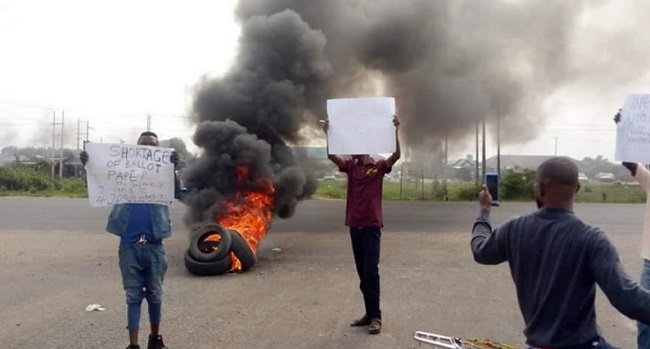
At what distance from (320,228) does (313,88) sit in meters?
3.45

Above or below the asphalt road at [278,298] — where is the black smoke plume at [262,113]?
above

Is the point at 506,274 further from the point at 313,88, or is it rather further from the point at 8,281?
the point at 313,88

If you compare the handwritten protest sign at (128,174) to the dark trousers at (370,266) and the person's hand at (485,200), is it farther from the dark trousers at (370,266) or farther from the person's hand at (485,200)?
the person's hand at (485,200)

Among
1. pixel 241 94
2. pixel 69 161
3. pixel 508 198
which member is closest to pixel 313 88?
pixel 241 94

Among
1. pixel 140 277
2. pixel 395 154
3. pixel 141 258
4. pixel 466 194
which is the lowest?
pixel 140 277

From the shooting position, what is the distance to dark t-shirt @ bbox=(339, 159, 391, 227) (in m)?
5.60

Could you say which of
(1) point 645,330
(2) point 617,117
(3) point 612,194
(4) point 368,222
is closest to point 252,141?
(4) point 368,222

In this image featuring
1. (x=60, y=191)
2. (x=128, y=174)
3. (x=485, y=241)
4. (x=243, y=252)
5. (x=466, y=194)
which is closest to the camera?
(x=485, y=241)

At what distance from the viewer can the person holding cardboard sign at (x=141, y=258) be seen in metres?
4.82

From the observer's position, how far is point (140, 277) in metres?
4.90

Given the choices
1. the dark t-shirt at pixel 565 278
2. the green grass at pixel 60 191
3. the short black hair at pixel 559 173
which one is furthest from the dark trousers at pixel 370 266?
the green grass at pixel 60 191

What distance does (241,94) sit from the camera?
42.7ft

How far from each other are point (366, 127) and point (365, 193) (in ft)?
2.08

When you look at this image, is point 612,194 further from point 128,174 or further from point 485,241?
point 485,241
